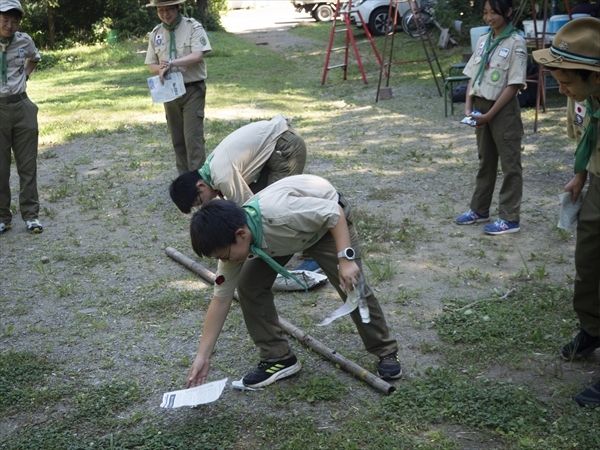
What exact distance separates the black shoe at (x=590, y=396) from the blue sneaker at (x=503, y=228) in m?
2.51

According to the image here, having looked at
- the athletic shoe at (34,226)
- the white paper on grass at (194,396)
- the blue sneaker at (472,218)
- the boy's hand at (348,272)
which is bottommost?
the blue sneaker at (472,218)

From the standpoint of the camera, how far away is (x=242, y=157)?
4824 millimetres

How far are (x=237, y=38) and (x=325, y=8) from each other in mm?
5045

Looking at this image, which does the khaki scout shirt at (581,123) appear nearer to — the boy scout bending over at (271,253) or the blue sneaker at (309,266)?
the boy scout bending over at (271,253)

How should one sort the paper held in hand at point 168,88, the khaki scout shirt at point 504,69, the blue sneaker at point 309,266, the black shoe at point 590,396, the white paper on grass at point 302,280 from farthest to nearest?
the paper held in hand at point 168,88
the khaki scout shirt at point 504,69
the blue sneaker at point 309,266
the white paper on grass at point 302,280
the black shoe at point 590,396

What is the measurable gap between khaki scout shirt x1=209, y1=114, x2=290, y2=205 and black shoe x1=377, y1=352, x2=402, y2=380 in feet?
4.48

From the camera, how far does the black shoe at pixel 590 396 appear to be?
135 inches

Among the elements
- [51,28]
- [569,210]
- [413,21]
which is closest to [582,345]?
[569,210]

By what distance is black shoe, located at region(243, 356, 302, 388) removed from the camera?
153 inches

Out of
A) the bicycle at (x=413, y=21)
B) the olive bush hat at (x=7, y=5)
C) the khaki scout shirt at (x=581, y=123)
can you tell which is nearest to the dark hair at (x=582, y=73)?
the khaki scout shirt at (x=581, y=123)

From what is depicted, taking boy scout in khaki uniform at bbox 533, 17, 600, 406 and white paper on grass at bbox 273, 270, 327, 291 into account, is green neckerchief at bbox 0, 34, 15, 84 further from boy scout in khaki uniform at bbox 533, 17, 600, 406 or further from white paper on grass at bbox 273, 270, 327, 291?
boy scout in khaki uniform at bbox 533, 17, 600, 406

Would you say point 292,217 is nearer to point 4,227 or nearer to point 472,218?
point 472,218

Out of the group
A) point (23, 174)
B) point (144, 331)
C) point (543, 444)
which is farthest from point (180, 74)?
point (543, 444)

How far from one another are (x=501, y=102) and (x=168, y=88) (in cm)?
293
